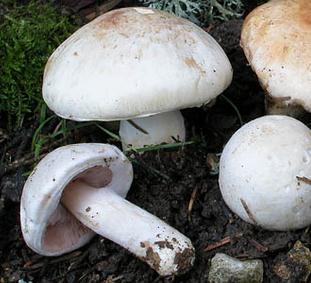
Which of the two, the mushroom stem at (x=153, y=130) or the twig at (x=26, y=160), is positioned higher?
the mushroom stem at (x=153, y=130)

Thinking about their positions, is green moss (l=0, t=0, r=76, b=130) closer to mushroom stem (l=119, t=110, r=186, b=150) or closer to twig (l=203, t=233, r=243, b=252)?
mushroom stem (l=119, t=110, r=186, b=150)

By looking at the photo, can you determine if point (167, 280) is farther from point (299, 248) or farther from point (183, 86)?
point (183, 86)

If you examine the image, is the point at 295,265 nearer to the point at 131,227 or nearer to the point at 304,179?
the point at 304,179

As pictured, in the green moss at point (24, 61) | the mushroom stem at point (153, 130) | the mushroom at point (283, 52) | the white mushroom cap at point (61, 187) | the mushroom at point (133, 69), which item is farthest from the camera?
the green moss at point (24, 61)

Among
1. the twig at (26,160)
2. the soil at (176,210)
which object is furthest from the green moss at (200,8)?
the twig at (26,160)

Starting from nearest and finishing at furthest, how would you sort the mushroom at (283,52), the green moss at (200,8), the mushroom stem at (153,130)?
1. the mushroom at (283,52)
2. the mushroom stem at (153,130)
3. the green moss at (200,8)

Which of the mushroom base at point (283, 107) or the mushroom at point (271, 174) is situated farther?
the mushroom base at point (283, 107)

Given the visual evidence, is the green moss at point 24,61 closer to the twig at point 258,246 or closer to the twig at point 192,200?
the twig at point 192,200

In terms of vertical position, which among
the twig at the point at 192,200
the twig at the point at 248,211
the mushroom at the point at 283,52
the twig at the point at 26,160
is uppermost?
the mushroom at the point at 283,52
